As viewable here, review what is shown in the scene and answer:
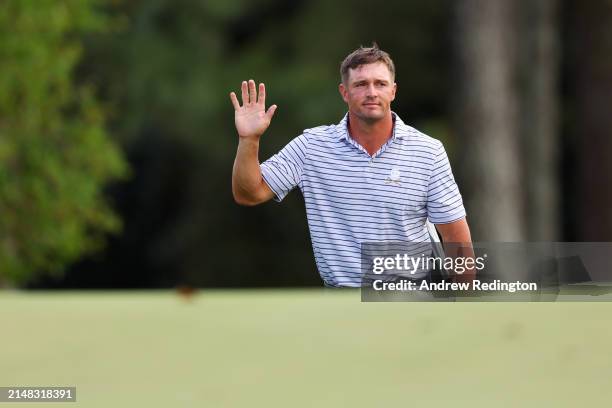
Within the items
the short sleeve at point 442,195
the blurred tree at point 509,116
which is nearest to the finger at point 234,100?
the short sleeve at point 442,195

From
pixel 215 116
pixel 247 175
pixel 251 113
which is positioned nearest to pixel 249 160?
pixel 247 175

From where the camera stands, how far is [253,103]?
2.34 m

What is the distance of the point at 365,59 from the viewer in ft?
7.18

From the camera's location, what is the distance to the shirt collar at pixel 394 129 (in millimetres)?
2198

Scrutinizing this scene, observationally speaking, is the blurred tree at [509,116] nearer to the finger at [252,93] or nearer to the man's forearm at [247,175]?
the finger at [252,93]

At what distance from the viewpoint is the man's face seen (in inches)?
84.3

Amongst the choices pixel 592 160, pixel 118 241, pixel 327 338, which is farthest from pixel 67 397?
pixel 118 241

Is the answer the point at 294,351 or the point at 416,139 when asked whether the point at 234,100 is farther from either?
the point at 294,351

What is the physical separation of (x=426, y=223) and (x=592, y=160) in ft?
77.5

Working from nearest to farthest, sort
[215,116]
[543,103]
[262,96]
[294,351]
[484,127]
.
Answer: [262,96] < [294,351] < [484,127] < [543,103] < [215,116]

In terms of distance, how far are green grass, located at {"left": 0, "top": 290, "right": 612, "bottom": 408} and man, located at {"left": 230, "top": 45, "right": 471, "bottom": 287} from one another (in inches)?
62.2

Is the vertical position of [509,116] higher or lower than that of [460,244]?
higher

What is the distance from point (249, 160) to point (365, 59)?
0.26 m

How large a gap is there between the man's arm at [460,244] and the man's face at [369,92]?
220 millimetres
